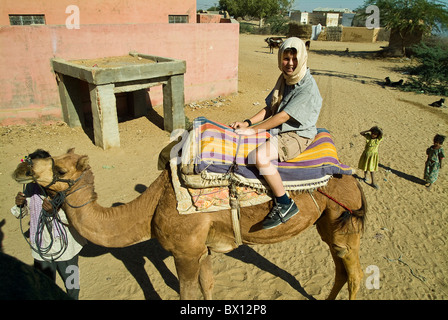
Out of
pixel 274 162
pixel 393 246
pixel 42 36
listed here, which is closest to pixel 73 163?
pixel 274 162

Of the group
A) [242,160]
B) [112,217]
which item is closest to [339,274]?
[242,160]

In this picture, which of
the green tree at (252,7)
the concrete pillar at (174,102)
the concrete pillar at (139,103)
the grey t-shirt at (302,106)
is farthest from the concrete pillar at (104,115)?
the green tree at (252,7)

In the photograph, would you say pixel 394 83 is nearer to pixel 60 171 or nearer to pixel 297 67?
pixel 297 67

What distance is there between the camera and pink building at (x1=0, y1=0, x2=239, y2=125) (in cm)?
941

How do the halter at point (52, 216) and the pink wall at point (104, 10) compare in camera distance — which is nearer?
the halter at point (52, 216)

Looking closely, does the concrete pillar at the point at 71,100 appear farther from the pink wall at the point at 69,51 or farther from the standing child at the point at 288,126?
the standing child at the point at 288,126

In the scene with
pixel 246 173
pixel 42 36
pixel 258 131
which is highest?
pixel 42 36

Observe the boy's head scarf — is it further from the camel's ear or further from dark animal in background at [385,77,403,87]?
dark animal in background at [385,77,403,87]

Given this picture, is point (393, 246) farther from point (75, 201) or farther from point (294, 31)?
point (294, 31)

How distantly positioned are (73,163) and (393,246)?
5169 millimetres

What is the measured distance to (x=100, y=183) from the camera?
24.3ft

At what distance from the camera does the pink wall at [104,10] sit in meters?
12.0

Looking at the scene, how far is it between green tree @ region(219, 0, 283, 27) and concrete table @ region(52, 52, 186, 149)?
4623 cm

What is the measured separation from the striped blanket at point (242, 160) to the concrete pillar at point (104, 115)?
596 cm
